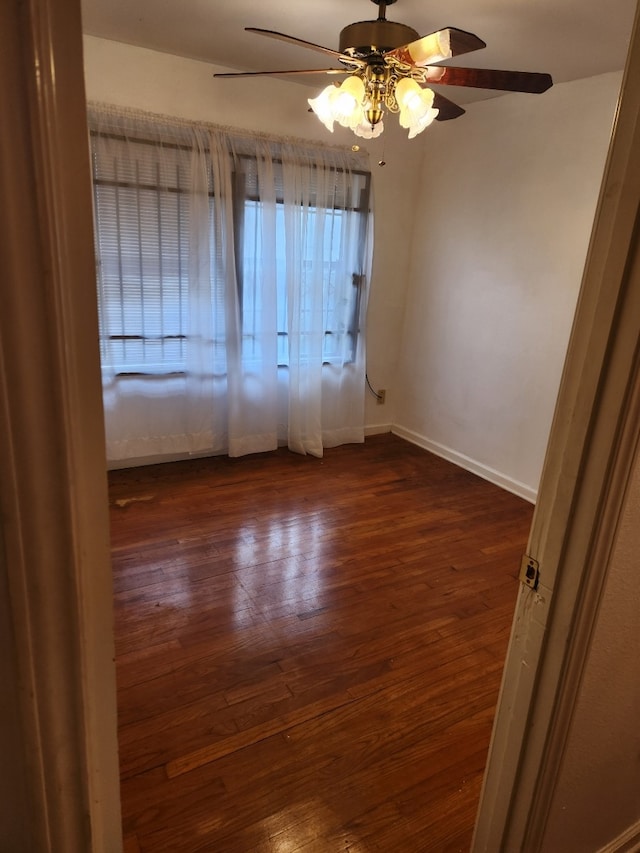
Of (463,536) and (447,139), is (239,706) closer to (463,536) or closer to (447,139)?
(463,536)

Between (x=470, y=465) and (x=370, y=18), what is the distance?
274 cm

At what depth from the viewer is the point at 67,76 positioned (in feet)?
1.46

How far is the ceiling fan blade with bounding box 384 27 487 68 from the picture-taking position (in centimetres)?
173

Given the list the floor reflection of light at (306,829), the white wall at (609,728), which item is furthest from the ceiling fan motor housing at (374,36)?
the floor reflection of light at (306,829)

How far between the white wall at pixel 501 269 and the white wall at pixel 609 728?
2290 millimetres

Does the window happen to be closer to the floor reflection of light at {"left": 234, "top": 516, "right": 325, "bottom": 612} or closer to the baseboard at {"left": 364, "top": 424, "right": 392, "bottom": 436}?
the baseboard at {"left": 364, "top": 424, "right": 392, "bottom": 436}

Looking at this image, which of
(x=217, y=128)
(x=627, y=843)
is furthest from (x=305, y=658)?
(x=217, y=128)

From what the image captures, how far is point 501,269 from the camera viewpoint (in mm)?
3594

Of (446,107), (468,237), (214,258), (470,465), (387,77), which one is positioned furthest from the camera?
(470,465)

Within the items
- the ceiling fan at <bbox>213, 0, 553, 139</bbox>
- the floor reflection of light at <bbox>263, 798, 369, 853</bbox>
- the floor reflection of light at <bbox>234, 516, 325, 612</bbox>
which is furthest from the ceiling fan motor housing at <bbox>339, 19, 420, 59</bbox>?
the floor reflection of light at <bbox>263, 798, 369, 853</bbox>

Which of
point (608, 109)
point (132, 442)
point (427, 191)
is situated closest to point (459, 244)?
point (427, 191)

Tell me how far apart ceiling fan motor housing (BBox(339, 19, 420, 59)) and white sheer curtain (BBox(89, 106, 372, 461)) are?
4.76ft

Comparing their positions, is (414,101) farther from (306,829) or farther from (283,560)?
(306,829)

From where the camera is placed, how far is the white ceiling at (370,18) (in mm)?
2260
